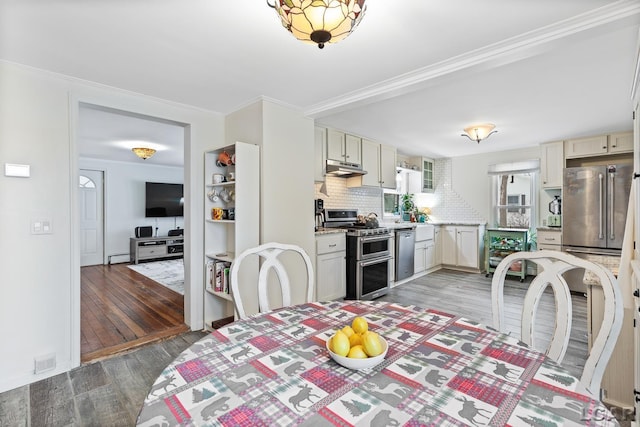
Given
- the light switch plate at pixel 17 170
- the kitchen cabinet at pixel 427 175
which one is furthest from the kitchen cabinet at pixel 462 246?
the light switch plate at pixel 17 170

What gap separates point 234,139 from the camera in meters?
3.26

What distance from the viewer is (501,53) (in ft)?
6.43

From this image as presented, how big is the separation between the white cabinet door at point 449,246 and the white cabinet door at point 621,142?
252 cm

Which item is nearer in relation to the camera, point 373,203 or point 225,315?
point 225,315

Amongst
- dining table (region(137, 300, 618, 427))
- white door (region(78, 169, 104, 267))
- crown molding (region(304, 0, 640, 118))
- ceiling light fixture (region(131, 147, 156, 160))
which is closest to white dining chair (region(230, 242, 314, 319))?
dining table (region(137, 300, 618, 427))

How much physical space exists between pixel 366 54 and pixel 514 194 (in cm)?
485

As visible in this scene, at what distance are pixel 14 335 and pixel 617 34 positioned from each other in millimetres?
4500

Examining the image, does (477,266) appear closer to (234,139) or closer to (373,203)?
(373,203)

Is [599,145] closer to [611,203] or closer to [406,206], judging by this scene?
[611,203]

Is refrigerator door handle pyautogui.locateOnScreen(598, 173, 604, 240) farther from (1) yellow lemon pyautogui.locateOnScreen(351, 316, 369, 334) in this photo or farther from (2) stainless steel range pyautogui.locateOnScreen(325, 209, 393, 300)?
(1) yellow lemon pyautogui.locateOnScreen(351, 316, 369, 334)

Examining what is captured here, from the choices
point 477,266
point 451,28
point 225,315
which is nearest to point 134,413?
point 225,315

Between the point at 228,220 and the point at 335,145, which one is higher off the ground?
the point at 335,145

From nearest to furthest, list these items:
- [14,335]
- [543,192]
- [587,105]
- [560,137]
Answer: [14,335]
[587,105]
[560,137]
[543,192]

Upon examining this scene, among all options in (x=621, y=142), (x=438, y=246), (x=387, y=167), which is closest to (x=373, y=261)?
(x=387, y=167)
